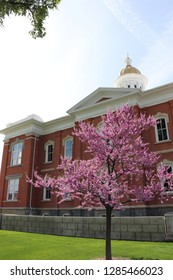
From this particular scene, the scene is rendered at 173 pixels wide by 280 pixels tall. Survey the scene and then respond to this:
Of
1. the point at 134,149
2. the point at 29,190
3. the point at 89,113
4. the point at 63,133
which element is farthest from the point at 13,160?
the point at 134,149

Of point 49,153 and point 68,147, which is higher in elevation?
point 68,147

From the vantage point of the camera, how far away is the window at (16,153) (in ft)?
93.2

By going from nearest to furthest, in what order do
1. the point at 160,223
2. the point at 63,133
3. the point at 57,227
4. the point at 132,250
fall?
the point at 132,250
the point at 160,223
the point at 57,227
the point at 63,133

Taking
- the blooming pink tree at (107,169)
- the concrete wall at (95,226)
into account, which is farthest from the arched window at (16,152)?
the blooming pink tree at (107,169)

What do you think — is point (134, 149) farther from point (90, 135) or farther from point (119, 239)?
point (119, 239)

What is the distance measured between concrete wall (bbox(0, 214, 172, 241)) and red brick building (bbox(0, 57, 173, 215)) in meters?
5.49

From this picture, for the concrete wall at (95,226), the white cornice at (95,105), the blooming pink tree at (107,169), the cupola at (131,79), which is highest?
the cupola at (131,79)

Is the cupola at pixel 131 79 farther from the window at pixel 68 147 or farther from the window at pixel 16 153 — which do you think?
the window at pixel 16 153

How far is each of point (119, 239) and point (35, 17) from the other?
11.4 meters

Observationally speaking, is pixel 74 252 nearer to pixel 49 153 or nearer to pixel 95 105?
pixel 95 105

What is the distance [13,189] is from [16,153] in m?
4.29

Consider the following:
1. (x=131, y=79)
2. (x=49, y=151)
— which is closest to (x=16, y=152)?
(x=49, y=151)

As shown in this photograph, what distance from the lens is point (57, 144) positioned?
2709cm

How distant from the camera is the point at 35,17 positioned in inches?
361
